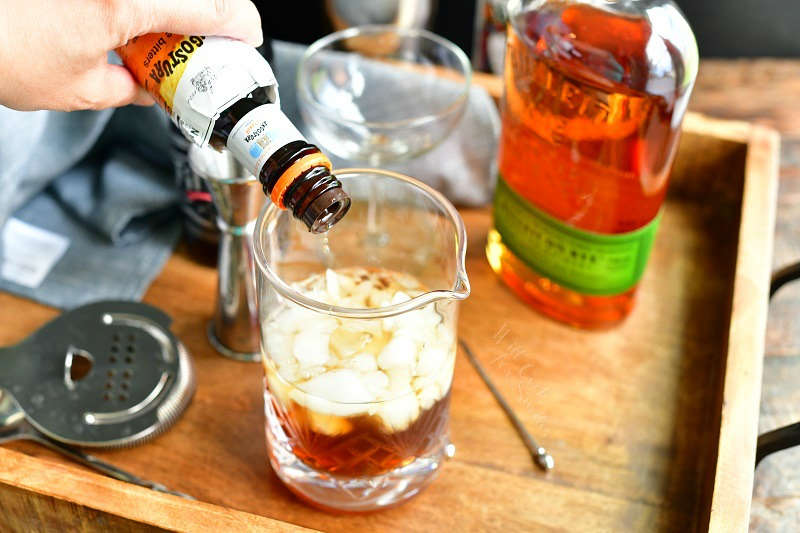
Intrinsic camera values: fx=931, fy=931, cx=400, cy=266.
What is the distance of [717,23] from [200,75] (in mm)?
834

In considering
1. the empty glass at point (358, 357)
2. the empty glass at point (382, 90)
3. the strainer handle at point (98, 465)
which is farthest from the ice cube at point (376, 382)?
the empty glass at point (382, 90)

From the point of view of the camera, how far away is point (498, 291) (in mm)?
773

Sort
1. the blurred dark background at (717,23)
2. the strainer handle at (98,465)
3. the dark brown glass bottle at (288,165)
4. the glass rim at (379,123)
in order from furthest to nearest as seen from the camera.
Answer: the blurred dark background at (717,23) → the glass rim at (379,123) → the strainer handle at (98,465) → the dark brown glass bottle at (288,165)

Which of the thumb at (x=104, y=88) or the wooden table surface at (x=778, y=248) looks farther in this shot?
the wooden table surface at (x=778, y=248)

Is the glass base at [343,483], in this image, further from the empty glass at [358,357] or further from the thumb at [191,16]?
the thumb at [191,16]

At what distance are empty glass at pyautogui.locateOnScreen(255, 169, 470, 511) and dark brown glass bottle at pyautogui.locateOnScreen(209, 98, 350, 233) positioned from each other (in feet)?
0.16

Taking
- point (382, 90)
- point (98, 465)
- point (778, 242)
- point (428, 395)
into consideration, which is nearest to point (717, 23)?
point (778, 242)

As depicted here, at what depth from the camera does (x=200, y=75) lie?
20.1 inches

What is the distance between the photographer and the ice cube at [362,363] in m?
0.54

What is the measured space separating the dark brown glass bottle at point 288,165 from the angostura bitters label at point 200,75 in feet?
0.04

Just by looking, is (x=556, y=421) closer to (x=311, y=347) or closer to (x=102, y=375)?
(x=311, y=347)

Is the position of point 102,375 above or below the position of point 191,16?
below

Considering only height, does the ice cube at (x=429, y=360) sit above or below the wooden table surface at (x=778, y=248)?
above

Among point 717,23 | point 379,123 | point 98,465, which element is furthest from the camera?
point 717,23
